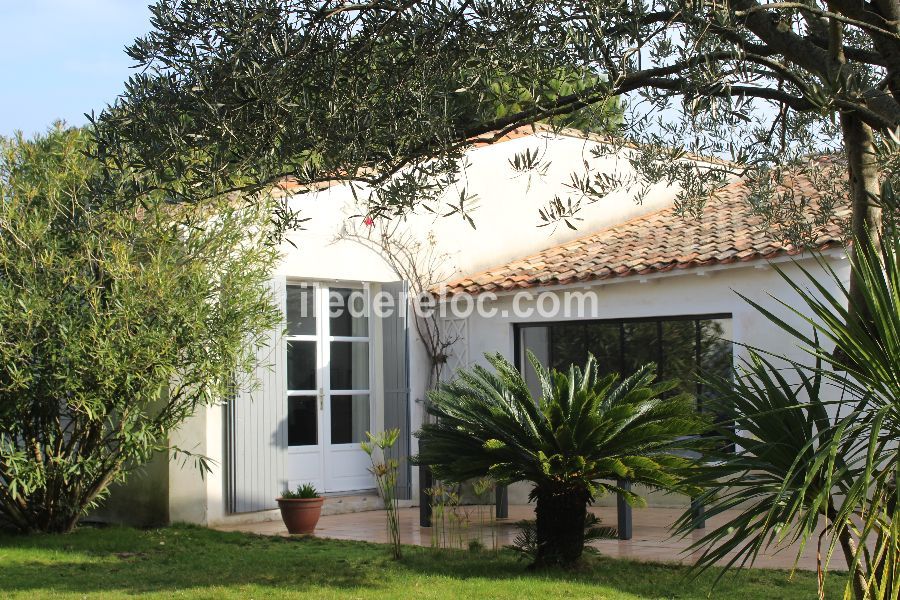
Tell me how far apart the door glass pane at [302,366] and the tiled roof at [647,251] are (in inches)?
80.1

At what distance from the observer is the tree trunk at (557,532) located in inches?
318

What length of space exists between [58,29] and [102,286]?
4469mm

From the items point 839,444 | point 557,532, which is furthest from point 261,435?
point 839,444

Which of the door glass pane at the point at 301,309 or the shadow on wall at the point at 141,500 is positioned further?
the door glass pane at the point at 301,309

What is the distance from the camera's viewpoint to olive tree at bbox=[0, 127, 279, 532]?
9.62 metres

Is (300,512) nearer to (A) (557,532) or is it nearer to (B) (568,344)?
(A) (557,532)

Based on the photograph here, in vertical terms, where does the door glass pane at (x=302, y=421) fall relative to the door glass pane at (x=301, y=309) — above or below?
below

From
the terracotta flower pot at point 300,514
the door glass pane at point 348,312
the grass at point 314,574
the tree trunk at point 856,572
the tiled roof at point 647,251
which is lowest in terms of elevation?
the grass at point 314,574

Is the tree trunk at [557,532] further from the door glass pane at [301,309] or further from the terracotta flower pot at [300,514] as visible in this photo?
the door glass pane at [301,309]

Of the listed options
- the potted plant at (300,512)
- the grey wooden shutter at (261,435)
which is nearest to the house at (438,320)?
the grey wooden shutter at (261,435)

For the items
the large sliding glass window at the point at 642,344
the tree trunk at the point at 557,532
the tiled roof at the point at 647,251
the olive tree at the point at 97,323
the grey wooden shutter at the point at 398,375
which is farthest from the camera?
the grey wooden shutter at the point at 398,375

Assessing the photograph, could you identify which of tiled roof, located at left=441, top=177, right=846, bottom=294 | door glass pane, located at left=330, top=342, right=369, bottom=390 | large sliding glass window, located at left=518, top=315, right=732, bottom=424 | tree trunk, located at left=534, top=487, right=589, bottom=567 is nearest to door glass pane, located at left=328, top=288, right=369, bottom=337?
door glass pane, located at left=330, top=342, right=369, bottom=390

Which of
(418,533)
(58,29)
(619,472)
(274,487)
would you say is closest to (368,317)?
(274,487)

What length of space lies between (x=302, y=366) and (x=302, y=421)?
2.28ft
